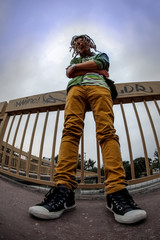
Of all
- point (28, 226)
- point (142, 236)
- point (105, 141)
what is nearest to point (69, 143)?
point (105, 141)

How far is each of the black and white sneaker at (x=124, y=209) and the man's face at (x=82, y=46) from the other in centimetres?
125

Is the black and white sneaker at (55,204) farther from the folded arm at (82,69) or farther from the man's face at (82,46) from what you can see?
the man's face at (82,46)

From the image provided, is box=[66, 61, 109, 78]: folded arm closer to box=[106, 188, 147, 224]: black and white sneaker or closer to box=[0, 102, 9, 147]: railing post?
box=[106, 188, 147, 224]: black and white sneaker

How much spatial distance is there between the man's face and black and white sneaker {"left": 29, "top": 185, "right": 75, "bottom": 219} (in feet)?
4.01

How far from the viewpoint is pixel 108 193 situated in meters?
0.78

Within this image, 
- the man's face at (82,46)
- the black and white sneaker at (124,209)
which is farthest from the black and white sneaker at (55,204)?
the man's face at (82,46)

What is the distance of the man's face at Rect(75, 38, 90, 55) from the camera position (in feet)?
4.31

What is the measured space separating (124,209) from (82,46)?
1348 millimetres

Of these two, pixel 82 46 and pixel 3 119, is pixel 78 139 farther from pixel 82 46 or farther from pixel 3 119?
pixel 3 119

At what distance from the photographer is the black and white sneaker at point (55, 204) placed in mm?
655

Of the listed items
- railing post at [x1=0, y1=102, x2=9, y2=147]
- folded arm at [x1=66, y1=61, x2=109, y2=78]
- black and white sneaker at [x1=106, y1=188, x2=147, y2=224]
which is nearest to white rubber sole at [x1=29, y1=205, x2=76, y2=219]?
black and white sneaker at [x1=106, y1=188, x2=147, y2=224]

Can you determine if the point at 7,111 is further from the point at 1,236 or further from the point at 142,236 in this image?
the point at 142,236

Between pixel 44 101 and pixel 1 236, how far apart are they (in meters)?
1.60

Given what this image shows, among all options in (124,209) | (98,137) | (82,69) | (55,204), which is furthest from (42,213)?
(82,69)
